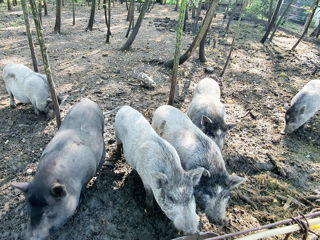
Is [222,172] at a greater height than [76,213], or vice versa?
[222,172]

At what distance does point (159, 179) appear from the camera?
351cm

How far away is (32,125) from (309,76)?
1148 centimetres

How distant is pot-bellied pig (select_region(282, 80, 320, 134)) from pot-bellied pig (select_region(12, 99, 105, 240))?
5.22 meters

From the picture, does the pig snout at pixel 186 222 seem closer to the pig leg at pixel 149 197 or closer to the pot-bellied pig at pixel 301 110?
the pig leg at pixel 149 197

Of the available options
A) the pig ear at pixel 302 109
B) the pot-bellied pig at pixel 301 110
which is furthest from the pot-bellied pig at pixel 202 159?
the pig ear at pixel 302 109

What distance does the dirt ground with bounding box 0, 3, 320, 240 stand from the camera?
408 centimetres

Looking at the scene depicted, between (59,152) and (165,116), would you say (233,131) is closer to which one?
(165,116)

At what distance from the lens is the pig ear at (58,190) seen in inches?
123

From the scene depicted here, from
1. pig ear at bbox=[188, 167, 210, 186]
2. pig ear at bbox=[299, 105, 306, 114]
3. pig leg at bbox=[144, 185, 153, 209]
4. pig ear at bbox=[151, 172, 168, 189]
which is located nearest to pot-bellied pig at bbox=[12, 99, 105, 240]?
pig leg at bbox=[144, 185, 153, 209]

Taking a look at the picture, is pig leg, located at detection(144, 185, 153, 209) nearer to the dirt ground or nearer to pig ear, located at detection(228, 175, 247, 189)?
the dirt ground

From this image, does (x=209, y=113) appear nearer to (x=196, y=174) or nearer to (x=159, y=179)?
(x=196, y=174)

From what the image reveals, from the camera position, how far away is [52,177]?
132 inches

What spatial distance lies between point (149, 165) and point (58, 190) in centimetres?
142

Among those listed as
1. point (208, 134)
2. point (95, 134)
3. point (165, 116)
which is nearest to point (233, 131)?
point (208, 134)
